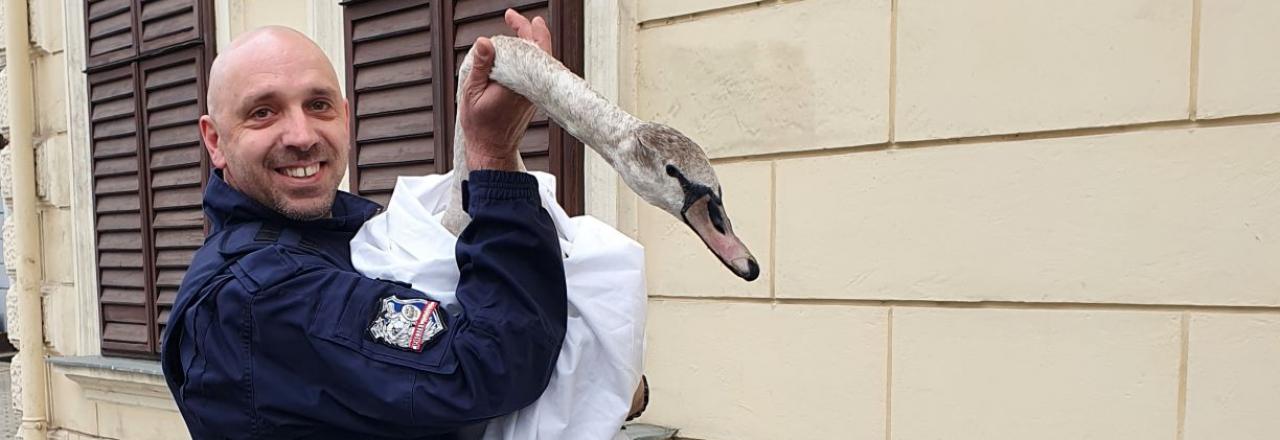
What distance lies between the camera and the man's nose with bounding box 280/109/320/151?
136cm

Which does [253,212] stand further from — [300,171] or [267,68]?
[267,68]

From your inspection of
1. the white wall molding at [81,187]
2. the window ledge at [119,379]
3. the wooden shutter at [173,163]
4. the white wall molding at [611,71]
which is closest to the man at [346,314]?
the white wall molding at [611,71]

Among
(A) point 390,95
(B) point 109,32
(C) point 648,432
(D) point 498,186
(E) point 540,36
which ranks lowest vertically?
(C) point 648,432

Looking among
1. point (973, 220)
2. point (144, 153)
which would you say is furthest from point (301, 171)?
point (144, 153)

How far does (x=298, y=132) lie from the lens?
1.36m

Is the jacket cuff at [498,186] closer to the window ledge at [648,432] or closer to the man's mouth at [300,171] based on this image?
the man's mouth at [300,171]

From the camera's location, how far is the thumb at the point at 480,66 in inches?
50.0

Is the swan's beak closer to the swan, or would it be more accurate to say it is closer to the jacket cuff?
the swan

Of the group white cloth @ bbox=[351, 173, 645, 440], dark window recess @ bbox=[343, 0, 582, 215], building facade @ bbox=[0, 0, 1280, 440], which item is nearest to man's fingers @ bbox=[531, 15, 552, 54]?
white cloth @ bbox=[351, 173, 645, 440]

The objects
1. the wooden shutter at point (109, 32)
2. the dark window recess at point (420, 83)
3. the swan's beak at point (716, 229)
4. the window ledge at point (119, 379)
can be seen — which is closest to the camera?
the swan's beak at point (716, 229)

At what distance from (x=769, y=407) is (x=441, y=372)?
1849 mm

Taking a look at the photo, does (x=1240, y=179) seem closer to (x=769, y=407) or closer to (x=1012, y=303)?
(x=1012, y=303)

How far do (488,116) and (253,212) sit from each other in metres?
0.44

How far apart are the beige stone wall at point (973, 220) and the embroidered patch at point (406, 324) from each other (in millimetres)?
1723
